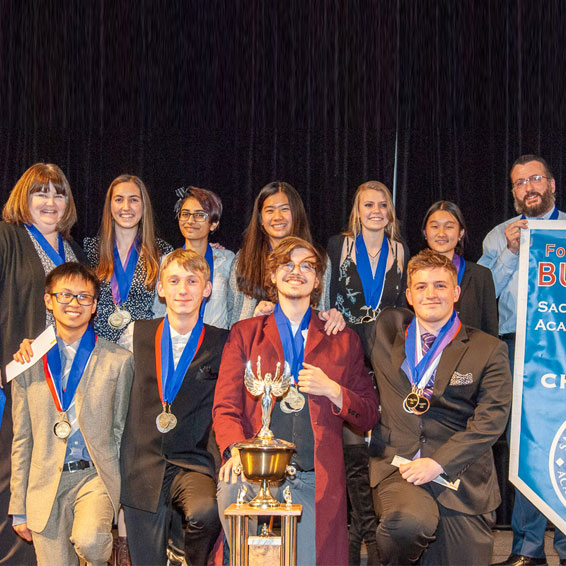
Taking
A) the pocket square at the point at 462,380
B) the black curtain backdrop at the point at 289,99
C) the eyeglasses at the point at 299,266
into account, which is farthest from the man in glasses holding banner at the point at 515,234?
the eyeglasses at the point at 299,266

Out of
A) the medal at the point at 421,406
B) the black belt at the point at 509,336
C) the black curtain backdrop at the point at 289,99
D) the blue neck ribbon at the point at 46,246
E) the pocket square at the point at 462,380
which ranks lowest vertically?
the medal at the point at 421,406

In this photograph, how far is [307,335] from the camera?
13.8 ft

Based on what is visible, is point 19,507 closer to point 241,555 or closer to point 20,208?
point 241,555

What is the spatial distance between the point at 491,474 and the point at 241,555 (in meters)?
1.40

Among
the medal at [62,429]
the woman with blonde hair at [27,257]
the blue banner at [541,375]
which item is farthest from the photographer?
the woman with blonde hair at [27,257]

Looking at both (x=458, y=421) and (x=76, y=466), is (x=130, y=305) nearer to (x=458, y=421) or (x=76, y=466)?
(x=76, y=466)

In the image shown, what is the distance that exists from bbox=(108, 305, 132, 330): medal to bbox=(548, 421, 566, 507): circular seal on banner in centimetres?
270

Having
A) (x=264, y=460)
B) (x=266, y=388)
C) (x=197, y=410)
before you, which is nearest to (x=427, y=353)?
(x=266, y=388)

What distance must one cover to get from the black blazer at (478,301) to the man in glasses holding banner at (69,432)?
7.39ft

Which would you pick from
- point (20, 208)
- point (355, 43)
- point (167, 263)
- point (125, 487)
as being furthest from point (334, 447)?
point (355, 43)

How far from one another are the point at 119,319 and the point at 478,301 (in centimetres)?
238

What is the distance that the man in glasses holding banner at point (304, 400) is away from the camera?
150 inches

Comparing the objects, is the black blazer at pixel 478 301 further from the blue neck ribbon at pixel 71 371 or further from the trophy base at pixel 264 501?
the blue neck ribbon at pixel 71 371

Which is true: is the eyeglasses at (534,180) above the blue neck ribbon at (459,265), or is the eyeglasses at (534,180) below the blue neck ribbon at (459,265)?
above
